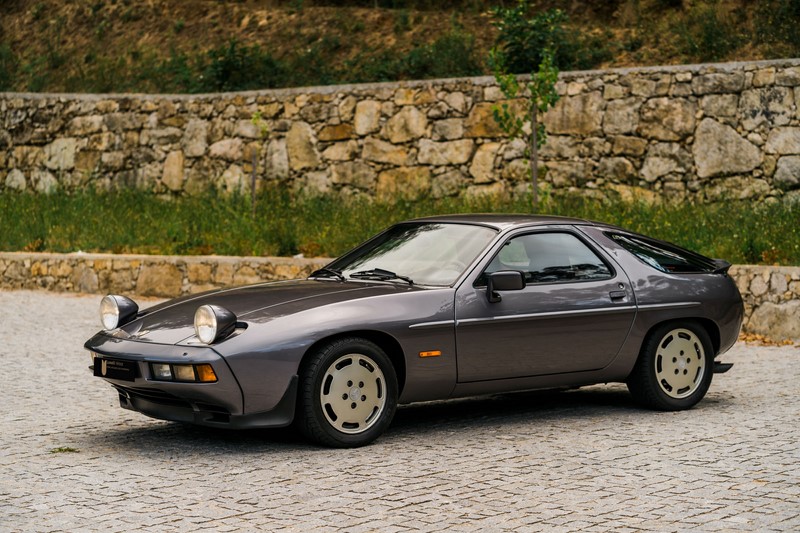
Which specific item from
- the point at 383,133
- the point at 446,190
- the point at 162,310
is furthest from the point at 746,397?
the point at 383,133

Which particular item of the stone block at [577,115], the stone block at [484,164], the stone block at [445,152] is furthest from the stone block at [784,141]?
the stone block at [445,152]

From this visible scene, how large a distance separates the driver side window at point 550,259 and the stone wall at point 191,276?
482 cm

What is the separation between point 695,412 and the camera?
8.41 metres

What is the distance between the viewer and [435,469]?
6594 millimetres

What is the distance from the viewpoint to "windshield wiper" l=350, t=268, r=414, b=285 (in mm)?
7777

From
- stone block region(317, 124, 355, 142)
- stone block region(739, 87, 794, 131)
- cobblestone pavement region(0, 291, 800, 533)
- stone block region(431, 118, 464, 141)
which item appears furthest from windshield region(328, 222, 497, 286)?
stone block region(317, 124, 355, 142)

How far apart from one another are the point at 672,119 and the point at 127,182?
10.3 m

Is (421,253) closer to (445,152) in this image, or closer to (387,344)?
(387,344)

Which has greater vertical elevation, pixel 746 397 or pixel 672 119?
pixel 672 119

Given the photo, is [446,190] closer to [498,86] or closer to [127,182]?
[498,86]

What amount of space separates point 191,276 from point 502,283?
30.8ft

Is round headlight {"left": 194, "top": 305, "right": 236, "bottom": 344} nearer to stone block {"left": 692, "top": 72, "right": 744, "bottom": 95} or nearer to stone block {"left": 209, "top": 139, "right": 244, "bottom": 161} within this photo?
stone block {"left": 692, "top": 72, "right": 744, "bottom": 95}

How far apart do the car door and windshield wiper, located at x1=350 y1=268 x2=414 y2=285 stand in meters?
0.44

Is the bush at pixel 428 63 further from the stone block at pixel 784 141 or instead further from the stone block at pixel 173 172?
the stone block at pixel 784 141
